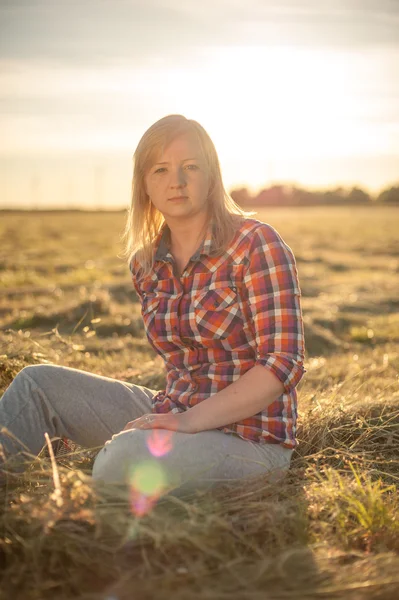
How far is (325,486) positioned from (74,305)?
583cm

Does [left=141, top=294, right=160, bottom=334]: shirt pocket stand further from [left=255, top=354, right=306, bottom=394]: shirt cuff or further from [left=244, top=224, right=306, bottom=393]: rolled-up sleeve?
[left=255, top=354, right=306, bottom=394]: shirt cuff

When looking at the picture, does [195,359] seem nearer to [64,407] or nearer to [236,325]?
[236,325]

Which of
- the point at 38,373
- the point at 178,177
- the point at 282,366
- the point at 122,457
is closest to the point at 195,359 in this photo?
the point at 282,366

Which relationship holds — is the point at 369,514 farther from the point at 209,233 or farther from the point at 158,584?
the point at 209,233

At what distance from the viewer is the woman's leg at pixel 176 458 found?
2.73 meters

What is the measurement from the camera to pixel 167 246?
3441 mm

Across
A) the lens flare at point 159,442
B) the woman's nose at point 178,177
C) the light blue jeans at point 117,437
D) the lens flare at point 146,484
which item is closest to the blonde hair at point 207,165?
the woman's nose at point 178,177

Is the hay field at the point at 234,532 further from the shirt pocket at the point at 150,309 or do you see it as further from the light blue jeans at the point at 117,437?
the shirt pocket at the point at 150,309

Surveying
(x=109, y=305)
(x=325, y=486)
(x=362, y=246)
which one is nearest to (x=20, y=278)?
(x=109, y=305)

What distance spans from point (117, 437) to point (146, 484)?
23cm

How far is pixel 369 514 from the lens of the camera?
2623 millimetres

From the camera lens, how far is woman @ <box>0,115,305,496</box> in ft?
9.28

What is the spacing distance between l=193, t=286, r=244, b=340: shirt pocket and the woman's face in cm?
42

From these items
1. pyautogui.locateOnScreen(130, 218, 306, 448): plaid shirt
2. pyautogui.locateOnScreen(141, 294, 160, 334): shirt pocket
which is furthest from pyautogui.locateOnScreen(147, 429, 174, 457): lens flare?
pyautogui.locateOnScreen(141, 294, 160, 334): shirt pocket
